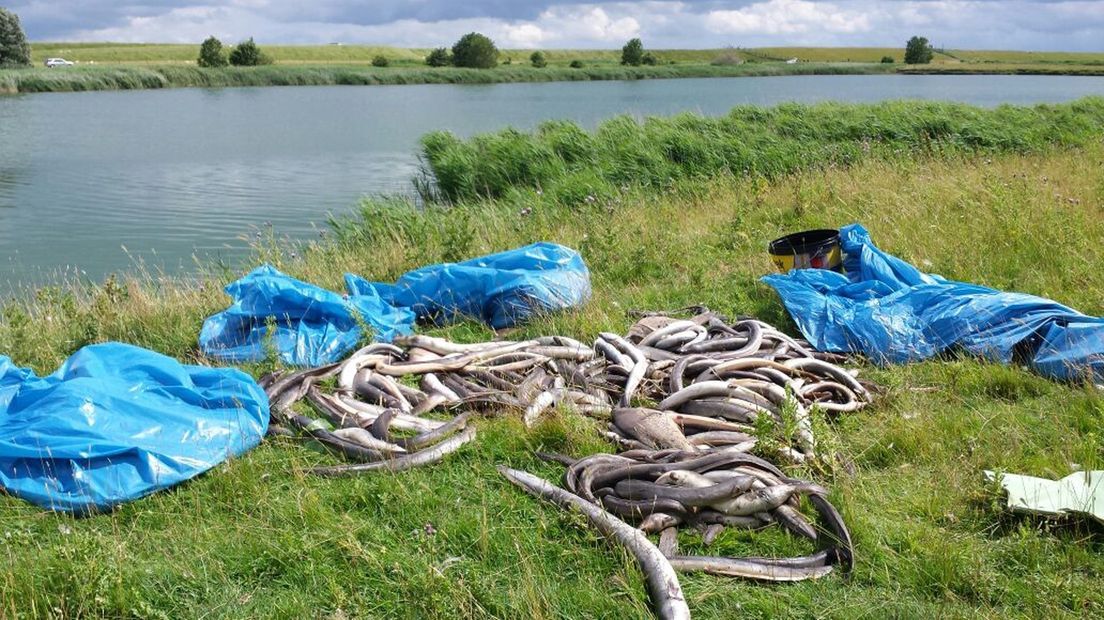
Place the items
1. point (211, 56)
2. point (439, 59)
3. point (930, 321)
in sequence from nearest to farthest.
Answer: point (930, 321) < point (211, 56) < point (439, 59)

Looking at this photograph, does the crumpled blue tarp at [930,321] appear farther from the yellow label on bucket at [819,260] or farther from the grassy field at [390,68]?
the grassy field at [390,68]

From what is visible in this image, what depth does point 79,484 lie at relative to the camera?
11.9 feet

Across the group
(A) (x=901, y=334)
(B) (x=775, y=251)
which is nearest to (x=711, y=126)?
(B) (x=775, y=251)

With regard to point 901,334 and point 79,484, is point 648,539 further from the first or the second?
point 901,334

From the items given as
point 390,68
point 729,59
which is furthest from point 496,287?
point 729,59

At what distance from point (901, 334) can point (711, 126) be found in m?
11.3

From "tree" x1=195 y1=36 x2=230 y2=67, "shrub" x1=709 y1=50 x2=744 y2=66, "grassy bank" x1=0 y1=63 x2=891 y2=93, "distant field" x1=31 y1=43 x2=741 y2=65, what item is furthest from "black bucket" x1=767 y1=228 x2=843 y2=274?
"shrub" x1=709 y1=50 x2=744 y2=66

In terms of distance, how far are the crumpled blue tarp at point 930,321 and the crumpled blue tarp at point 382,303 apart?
1.68 m

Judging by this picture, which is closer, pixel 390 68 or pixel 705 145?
pixel 705 145

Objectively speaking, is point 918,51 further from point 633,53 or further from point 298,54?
point 298,54

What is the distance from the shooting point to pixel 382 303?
6.33m

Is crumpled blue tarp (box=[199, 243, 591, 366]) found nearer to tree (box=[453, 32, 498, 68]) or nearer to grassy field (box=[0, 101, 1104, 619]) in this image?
grassy field (box=[0, 101, 1104, 619])

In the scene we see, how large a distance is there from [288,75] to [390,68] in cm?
1298

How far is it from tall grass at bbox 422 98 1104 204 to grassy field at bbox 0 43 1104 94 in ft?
134
